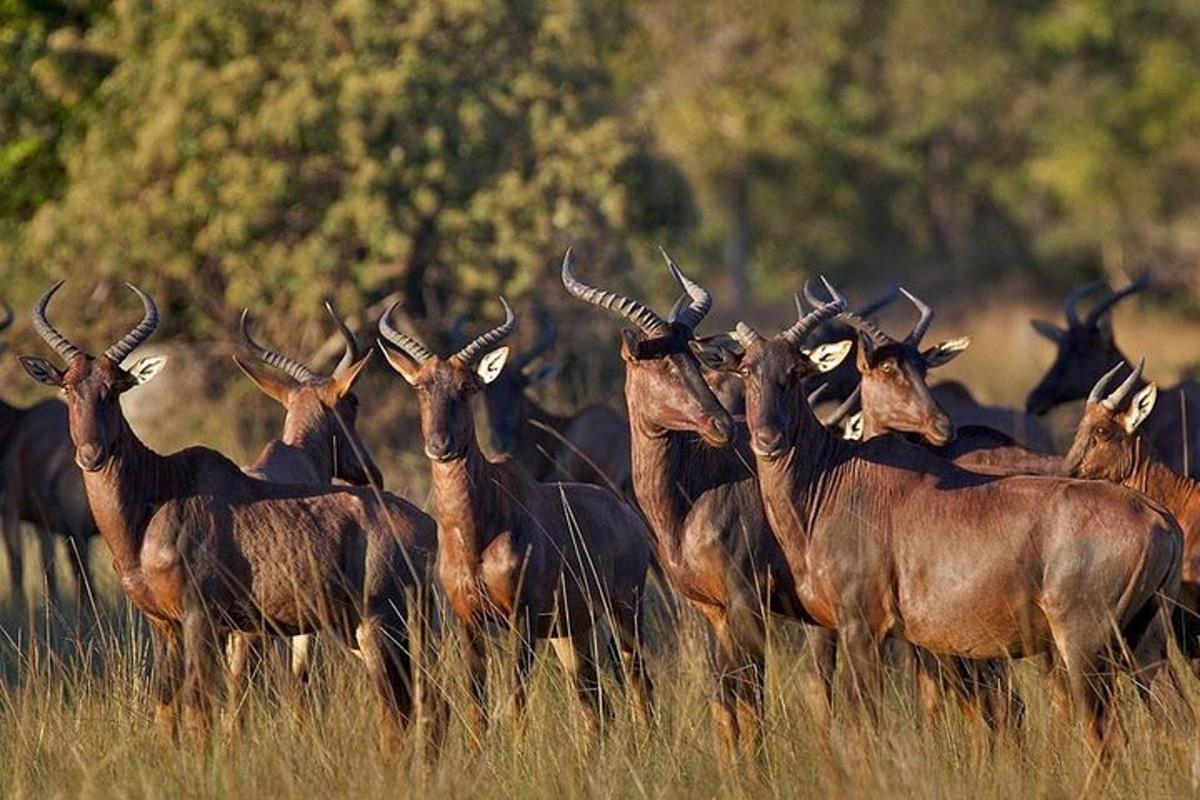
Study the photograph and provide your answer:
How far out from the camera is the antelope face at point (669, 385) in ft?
31.5

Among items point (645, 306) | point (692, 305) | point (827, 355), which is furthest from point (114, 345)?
point (827, 355)

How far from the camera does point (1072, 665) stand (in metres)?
8.46

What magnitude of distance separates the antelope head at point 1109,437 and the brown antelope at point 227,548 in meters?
2.79

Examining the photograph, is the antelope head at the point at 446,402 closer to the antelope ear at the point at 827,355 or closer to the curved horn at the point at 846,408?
the antelope ear at the point at 827,355

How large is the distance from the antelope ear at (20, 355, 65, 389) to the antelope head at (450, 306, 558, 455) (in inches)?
210

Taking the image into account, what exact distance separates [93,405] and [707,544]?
8.35ft

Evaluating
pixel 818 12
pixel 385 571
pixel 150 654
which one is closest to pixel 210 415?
pixel 150 654

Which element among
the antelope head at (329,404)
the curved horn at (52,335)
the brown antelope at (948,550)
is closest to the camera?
the brown antelope at (948,550)

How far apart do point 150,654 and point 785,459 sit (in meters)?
3.38

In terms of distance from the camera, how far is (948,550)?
28.9ft

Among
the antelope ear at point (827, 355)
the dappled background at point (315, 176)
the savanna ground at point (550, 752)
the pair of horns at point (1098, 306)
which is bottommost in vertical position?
the savanna ground at point (550, 752)

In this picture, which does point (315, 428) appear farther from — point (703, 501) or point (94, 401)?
point (703, 501)

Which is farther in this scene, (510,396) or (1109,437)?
(510,396)

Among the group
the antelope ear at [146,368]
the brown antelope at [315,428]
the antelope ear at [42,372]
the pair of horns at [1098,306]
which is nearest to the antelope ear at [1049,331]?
the pair of horns at [1098,306]
